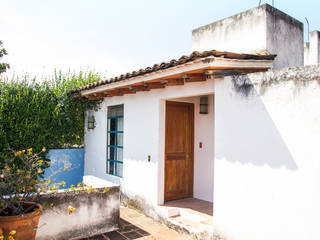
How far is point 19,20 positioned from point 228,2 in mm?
7778

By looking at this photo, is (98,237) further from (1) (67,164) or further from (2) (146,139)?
(1) (67,164)

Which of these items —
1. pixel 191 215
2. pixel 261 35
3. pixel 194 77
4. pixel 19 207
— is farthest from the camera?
pixel 261 35

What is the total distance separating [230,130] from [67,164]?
664 centimetres

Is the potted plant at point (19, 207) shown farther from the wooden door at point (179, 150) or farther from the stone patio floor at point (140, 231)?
the wooden door at point (179, 150)

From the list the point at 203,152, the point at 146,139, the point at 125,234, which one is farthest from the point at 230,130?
the point at 125,234

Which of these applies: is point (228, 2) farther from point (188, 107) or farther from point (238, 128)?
point (238, 128)

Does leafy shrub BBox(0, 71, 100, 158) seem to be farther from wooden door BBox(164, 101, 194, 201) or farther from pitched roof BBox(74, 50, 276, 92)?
pitched roof BBox(74, 50, 276, 92)

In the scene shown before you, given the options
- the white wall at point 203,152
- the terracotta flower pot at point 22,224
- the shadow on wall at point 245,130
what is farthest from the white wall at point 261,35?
the terracotta flower pot at point 22,224

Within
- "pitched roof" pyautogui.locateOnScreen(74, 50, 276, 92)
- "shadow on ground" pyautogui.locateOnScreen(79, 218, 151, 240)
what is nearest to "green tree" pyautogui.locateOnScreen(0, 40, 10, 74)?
"pitched roof" pyautogui.locateOnScreen(74, 50, 276, 92)

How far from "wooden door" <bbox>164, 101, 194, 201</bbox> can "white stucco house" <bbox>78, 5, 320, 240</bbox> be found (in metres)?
0.03

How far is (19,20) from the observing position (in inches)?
368

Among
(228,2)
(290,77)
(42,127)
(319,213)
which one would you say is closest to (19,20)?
(42,127)

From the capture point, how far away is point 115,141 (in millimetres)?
8172

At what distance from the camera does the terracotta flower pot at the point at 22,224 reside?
3.52 m
